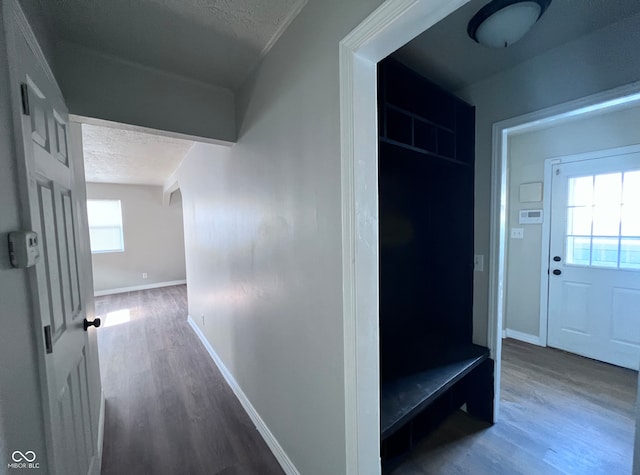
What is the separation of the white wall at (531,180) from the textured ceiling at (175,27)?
317cm

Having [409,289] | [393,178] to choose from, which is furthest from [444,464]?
[393,178]

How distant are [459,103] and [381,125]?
1.00 metres

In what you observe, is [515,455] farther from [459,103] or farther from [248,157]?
[248,157]

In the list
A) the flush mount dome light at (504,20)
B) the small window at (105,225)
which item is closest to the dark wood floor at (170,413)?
the flush mount dome light at (504,20)

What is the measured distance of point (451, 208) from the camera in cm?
203

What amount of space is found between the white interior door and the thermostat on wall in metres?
0.13

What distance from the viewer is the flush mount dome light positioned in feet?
3.56

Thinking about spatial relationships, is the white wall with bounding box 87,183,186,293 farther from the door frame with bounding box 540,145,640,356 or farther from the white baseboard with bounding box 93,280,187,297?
the door frame with bounding box 540,145,640,356

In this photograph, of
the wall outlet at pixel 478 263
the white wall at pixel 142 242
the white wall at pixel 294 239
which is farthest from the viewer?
the white wall at pixel 142 242

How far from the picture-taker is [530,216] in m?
3.03

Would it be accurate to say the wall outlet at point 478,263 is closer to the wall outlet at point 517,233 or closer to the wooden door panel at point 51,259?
the wall outlet at point 517,233

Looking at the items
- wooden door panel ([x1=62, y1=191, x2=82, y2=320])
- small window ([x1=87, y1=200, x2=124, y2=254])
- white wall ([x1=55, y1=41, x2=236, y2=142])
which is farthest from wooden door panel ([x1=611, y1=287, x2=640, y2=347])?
small window ([x1=87, y1=200, x2=124, y2=254])

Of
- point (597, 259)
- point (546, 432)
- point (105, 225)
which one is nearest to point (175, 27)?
point (546, 432)

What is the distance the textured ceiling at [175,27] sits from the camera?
1151 mm
